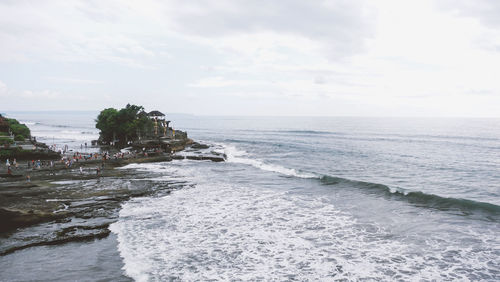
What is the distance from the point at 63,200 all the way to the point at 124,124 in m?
49.7

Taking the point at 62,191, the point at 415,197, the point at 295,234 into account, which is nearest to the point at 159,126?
the point at 62,191

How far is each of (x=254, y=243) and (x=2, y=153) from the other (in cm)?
4777

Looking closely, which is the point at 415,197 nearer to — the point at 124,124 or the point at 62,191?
the point at 62,191

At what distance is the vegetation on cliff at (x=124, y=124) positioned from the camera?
2702 inches

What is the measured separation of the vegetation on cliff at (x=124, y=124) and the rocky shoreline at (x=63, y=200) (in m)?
27.5

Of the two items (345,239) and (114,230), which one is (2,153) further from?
(345,239)

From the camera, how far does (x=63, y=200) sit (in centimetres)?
2392

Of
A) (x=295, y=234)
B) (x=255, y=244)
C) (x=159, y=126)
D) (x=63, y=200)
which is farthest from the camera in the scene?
(x=159, y=126)

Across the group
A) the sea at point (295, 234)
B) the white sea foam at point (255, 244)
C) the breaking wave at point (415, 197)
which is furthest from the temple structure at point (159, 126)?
the white sea foam at point (255, 244)

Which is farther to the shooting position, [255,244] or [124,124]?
[124,124]

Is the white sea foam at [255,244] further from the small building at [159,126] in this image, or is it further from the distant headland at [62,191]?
the small building at [159,126]

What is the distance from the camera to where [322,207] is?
2430 cm

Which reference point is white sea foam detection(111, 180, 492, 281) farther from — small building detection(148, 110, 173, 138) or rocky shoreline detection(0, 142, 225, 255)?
small building detection(148, 110, 173, 138)

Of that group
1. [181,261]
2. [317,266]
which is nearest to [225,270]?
[181,261]
